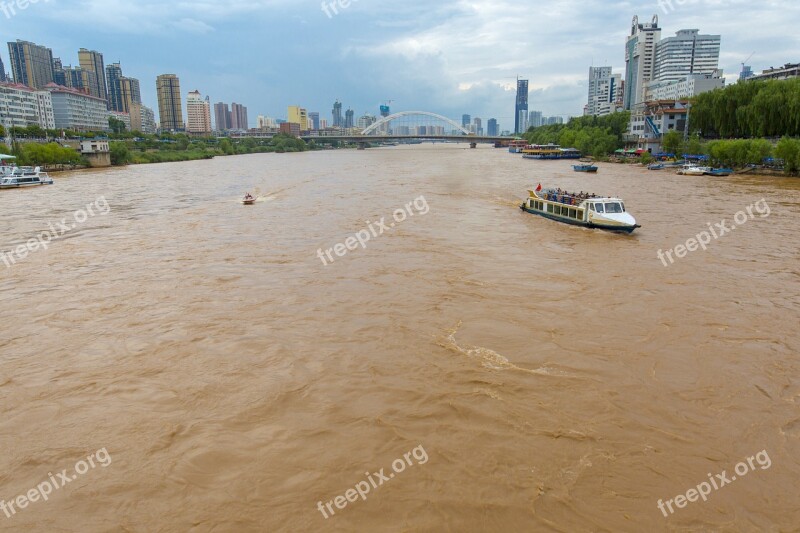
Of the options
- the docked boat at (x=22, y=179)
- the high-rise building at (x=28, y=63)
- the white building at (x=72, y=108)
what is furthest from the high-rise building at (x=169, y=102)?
the docked boat at (x=22, y=179)

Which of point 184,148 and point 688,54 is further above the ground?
point 688,54

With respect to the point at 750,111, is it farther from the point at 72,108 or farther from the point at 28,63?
the point at 28,63

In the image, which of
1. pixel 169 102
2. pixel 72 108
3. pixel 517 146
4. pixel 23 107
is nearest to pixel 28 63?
pixel 169 102

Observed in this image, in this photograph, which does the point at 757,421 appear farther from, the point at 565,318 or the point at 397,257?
the point at 397,257

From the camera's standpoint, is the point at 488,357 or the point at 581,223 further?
the point at 581,223

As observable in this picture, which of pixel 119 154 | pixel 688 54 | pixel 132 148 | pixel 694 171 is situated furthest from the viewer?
pixel 688 54

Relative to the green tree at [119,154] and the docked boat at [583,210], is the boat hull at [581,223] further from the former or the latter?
the green tree at [119,154]
